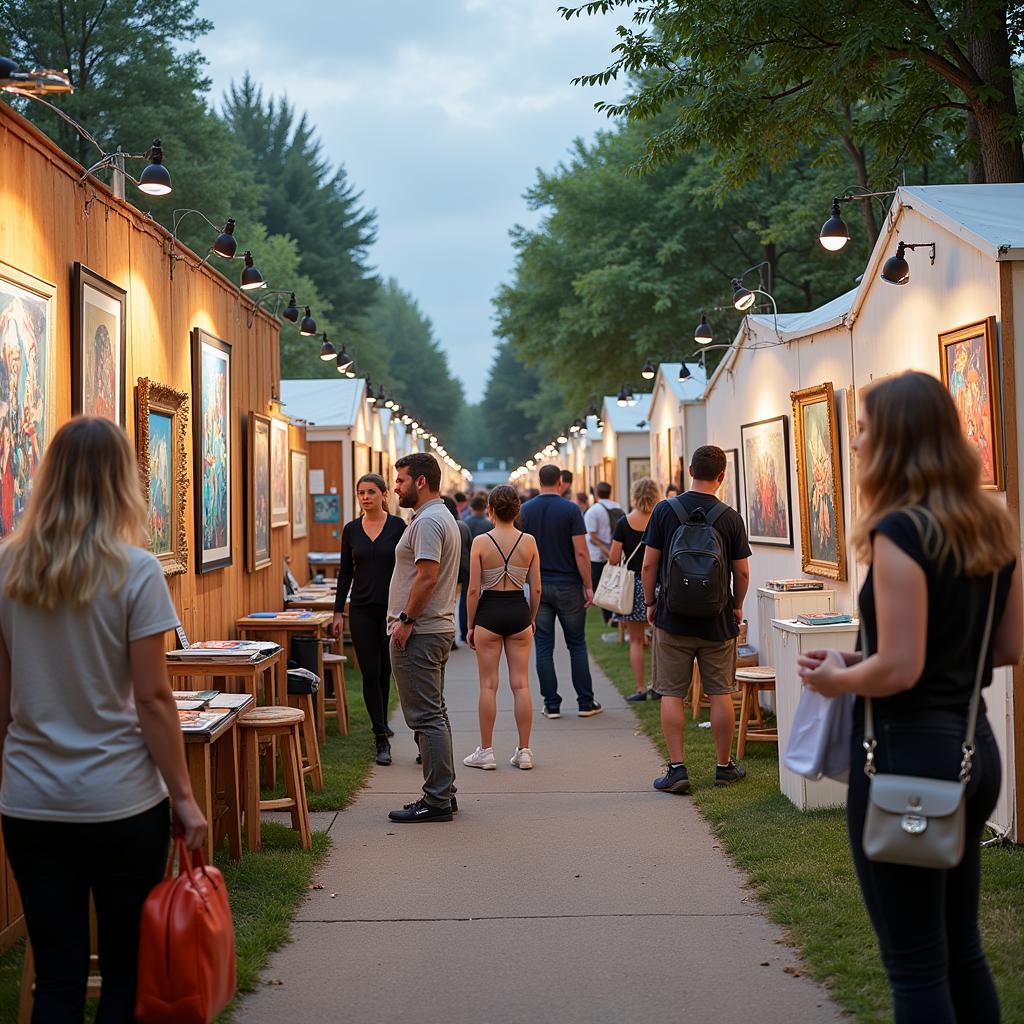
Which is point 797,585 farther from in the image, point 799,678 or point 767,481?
point 799,678

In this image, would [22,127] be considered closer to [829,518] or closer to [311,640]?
[311,640]

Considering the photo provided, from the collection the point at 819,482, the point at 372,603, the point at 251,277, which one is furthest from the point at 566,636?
the point at 251,277

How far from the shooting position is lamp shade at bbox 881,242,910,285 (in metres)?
6.80

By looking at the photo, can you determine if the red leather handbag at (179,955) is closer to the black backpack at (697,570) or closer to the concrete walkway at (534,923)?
the concrete walkway at (534,923)

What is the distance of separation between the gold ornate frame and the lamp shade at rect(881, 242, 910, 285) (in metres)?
4.22

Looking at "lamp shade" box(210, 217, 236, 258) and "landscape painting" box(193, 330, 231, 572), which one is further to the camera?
"landscape painting" box(193, 330, 231, 572)

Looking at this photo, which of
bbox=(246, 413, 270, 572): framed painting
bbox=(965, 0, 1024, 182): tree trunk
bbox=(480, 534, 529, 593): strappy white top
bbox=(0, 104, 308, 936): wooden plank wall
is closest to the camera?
bbox=(0, 104, 308, 936): wooden plank wall

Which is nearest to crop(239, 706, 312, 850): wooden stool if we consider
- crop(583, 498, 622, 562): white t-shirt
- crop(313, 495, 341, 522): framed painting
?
crop(583, 498, 622, 562): white t-shirt

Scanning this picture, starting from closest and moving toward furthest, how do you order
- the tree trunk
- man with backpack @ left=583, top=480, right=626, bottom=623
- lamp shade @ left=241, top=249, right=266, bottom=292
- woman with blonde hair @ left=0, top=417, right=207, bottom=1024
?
woman with blonde hair @ left=0, top=417, right=207, bottom=1024 → lamp shade @ left=241, top=249, right=266, bottom=292 → the tree trunk → man with backpack @ left=583, top=480, right=626, bottom=623

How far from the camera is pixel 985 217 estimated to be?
635 cm

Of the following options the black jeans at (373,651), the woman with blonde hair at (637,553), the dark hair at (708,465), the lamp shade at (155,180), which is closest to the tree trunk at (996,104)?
the woman with blonde hair at (637,553)

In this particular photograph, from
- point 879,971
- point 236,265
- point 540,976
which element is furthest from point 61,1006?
point 236,265

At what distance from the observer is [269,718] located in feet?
21.6

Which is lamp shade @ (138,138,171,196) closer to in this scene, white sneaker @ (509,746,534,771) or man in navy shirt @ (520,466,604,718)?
white sneaker @ (509,746,534,771)
